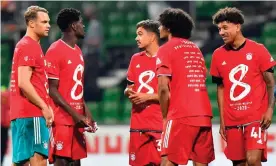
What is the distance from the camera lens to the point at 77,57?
28.7 ft

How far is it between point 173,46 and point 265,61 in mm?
1082

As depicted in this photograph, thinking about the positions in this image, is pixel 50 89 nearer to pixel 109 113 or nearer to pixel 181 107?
pixel 181 107

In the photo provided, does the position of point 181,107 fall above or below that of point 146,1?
below

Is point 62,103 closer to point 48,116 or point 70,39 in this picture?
point 48,116

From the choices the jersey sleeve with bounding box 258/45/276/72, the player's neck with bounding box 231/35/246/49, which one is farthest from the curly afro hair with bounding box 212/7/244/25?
the jersey sleeve with bounding box 258/45/276/72

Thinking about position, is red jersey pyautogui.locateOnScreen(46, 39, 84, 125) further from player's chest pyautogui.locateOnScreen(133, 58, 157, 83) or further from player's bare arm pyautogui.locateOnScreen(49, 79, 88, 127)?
player's chest pyautogui.locateOnScreen(133, 58, 157, 83)

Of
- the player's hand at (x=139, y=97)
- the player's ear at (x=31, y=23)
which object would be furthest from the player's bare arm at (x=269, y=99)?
the player's ear at (x=31, y=23)

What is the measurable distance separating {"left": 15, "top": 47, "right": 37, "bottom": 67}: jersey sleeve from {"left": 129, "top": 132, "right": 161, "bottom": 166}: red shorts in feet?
5.44

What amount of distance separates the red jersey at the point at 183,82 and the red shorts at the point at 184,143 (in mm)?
69

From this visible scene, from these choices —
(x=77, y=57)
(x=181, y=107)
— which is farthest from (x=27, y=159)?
(x=181, y=107)

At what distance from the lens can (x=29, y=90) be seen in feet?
26.6

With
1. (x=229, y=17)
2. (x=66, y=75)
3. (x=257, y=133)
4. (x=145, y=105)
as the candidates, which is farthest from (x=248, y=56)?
(x=66, y=75)

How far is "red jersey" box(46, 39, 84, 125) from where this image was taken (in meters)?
→ 8.61

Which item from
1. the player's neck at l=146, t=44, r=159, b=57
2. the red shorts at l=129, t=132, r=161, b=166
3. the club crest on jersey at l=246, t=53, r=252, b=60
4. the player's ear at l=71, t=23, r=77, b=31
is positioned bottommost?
the red shorts at l=129, t=132, r=161, b=166
